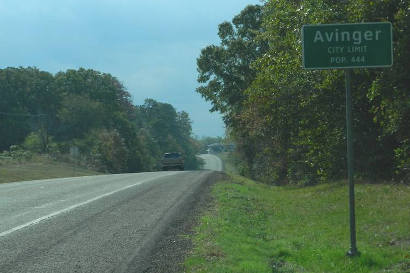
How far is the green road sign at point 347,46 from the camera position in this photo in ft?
25.8

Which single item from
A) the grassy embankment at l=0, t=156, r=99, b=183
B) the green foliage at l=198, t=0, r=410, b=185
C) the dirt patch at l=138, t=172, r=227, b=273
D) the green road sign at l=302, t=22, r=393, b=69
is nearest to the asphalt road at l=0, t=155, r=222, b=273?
the dirt patch at l=138, t=172, r=227, b=273

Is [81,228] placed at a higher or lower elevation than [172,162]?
lower

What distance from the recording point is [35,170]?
47.0m

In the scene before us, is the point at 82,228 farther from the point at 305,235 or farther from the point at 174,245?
the point at 305,235

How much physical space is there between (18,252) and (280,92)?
572 inches

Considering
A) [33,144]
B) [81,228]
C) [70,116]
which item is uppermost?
[70,116]

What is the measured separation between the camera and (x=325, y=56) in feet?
26.2

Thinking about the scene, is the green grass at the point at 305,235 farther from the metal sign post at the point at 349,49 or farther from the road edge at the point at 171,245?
the metal sign post at the point at 349,49

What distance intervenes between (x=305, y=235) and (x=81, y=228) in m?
4.24

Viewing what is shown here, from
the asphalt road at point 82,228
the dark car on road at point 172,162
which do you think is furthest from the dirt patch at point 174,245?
the dark car on road at point 172,162

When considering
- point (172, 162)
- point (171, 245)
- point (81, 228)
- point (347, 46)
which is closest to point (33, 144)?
point (172, 162)

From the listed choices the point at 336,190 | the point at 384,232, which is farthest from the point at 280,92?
the point at 384,232

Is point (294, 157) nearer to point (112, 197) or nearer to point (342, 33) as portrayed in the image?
point (112, 197)

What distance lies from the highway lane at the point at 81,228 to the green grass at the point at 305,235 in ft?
3.41
